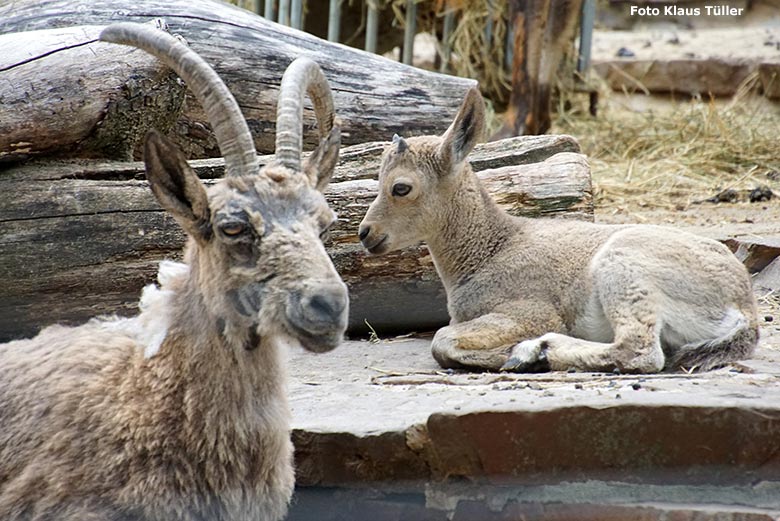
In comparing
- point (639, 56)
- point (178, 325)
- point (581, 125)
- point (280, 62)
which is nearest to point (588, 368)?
point (178, 325)

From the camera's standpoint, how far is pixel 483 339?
19.1 feet

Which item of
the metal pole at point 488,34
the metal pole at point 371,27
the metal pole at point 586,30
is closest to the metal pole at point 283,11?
the metal pole at point 371,27

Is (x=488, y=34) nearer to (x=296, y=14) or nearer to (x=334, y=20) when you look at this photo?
(x=334, y=20)

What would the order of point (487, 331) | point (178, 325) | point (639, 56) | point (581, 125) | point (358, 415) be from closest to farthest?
point (178, 325), point (358, 415), point (487, 331), point (581, 125), point (639, 56)

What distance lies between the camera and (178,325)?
4.02 meters

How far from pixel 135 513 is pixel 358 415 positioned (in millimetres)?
1226

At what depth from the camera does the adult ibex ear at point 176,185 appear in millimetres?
3730

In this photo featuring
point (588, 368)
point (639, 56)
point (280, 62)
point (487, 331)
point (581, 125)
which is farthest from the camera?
point (639, 56)

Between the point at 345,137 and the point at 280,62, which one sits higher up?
the point at 280,62

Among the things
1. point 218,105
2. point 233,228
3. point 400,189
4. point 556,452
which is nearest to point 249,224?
point 233,228

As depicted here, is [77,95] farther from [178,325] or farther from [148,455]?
[148,455]

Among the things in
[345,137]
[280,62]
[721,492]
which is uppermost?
[280,62]

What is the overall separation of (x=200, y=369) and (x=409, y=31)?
813cm

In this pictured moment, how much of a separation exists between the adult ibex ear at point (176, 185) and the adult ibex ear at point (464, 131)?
259 centimetres
